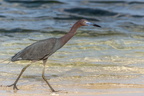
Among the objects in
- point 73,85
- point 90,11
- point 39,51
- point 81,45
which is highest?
point 39,51

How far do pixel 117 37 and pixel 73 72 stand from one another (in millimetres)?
4486

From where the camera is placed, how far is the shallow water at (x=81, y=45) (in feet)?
22.6

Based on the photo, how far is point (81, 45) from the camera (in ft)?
34.6

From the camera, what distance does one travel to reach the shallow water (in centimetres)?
690

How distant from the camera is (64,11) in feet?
59.1

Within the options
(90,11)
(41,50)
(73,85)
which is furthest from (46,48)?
(90,11)

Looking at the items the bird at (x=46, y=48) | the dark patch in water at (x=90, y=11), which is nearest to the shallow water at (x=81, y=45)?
the dark patch in water at (x=90, y=11)

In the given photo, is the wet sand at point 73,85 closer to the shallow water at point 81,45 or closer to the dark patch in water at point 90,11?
the shallow water at point 81,45

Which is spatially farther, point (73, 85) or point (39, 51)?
point (73, 85)

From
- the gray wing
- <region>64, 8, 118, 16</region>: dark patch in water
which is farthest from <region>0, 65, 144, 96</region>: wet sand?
<region>64, 8, 118, 16</region>: dark patch in water

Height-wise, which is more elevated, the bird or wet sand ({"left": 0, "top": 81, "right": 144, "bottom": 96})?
the bird

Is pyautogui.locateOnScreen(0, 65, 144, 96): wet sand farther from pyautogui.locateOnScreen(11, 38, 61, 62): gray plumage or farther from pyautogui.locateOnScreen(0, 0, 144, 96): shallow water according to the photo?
pyautogui.locateOnScreen(11, 38, 61, 62): gray plumage

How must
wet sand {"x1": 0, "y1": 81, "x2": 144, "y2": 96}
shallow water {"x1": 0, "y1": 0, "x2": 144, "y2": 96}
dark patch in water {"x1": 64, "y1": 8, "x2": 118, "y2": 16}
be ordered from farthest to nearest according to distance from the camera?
dark patch in water {"x1": 64, "y1": 8, "x2": 118, "y2": 16}
shallow water {"x1": 0, "y1": 0, "x2": 144, "y2": 96}
wet sand {"x1": 0, "y1": 81, "x2": 144, "y2": 96}

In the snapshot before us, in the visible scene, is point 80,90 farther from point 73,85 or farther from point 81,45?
point 81,45
